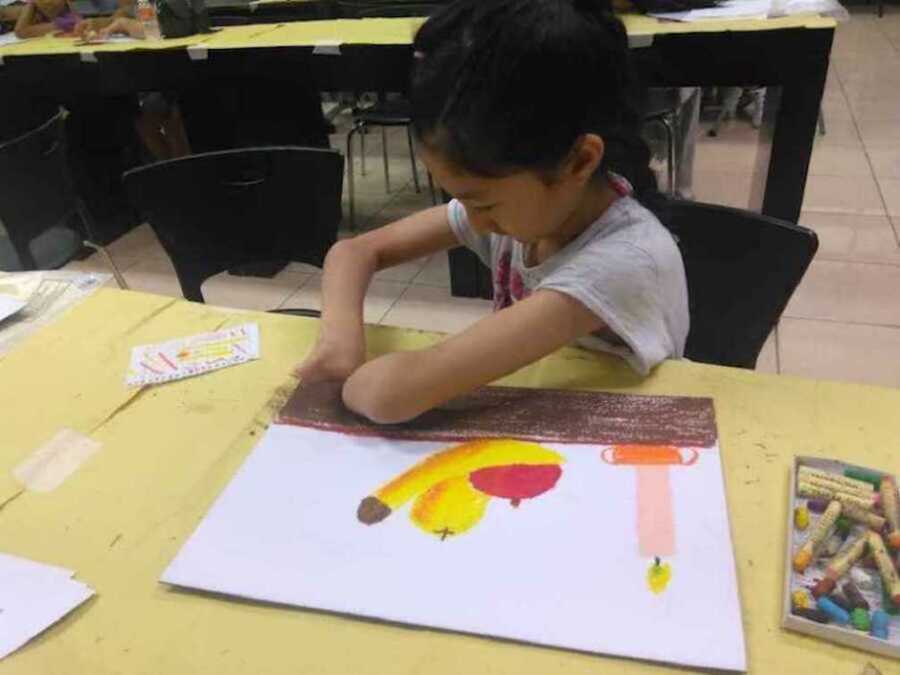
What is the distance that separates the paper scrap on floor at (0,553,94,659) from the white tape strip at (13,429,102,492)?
9cm

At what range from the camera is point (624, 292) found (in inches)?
27.2

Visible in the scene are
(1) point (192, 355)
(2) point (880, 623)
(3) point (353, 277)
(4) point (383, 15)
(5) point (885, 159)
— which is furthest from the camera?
(5) point (885, 159)

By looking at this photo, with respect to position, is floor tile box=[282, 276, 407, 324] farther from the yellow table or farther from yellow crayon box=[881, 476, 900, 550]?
yellow crayon box=[881, 476, 900, 550]

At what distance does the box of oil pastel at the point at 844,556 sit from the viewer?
17.3 inches

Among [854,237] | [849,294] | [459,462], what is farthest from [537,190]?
[854,237]

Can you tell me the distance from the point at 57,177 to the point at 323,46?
0.79 meters

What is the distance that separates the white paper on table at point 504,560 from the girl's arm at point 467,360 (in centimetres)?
6

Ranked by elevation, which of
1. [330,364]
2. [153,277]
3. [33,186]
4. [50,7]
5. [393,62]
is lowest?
[153,277]

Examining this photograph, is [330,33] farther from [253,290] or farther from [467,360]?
[467,360]

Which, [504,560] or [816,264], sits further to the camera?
[816,264]

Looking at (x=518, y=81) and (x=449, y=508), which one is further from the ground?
(x=518, y=81)

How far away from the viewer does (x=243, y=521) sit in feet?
1.88

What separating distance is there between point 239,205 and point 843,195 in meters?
2.21

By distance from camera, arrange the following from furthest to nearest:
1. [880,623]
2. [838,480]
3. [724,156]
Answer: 1. [724,156]
2. [838,480]
3. [880,623]
